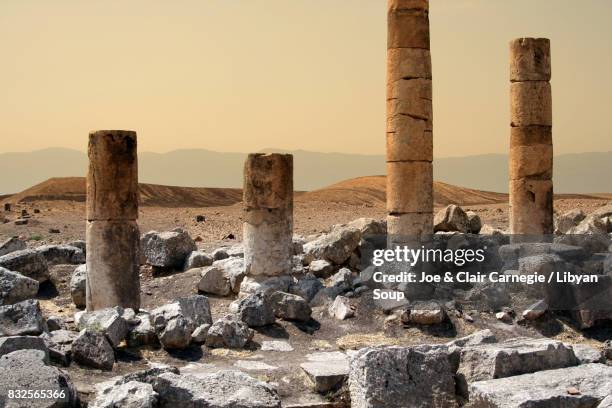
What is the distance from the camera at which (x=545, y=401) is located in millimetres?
7988

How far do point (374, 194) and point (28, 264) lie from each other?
32849mm

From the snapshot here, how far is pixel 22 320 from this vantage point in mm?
11195

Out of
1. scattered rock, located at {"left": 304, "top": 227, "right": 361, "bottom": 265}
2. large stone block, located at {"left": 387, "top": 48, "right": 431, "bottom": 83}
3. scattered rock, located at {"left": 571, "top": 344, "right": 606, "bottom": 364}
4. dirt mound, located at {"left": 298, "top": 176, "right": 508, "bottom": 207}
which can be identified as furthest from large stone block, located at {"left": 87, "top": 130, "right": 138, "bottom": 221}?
dirt mound, located at {"left": 298, "top": 176, "right": 508, "bottom": 207}

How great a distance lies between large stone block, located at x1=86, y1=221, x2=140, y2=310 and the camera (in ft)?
44.0

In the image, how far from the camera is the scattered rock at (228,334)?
11.8m

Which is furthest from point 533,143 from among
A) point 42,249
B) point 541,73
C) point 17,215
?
point 17,215

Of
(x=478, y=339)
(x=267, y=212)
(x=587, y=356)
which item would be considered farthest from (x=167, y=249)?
Result: (x=587, y=356)

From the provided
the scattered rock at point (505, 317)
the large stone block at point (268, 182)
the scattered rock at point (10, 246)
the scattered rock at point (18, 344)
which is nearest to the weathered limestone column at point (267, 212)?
A: the large stone block at point (268, 182)

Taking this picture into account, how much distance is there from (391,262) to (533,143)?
4.70 m

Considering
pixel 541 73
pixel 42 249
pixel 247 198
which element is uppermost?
pixel 541 73

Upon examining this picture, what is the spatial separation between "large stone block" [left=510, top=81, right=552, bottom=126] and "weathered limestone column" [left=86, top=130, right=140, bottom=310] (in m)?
9.07

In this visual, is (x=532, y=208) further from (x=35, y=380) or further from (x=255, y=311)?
(x=35, y=380)

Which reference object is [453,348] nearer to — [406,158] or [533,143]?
[406,158]

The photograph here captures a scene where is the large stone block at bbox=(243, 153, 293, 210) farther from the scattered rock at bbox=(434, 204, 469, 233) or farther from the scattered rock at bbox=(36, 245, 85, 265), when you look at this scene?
the scattered rock at bbox=(434, 204, 469, 233)
